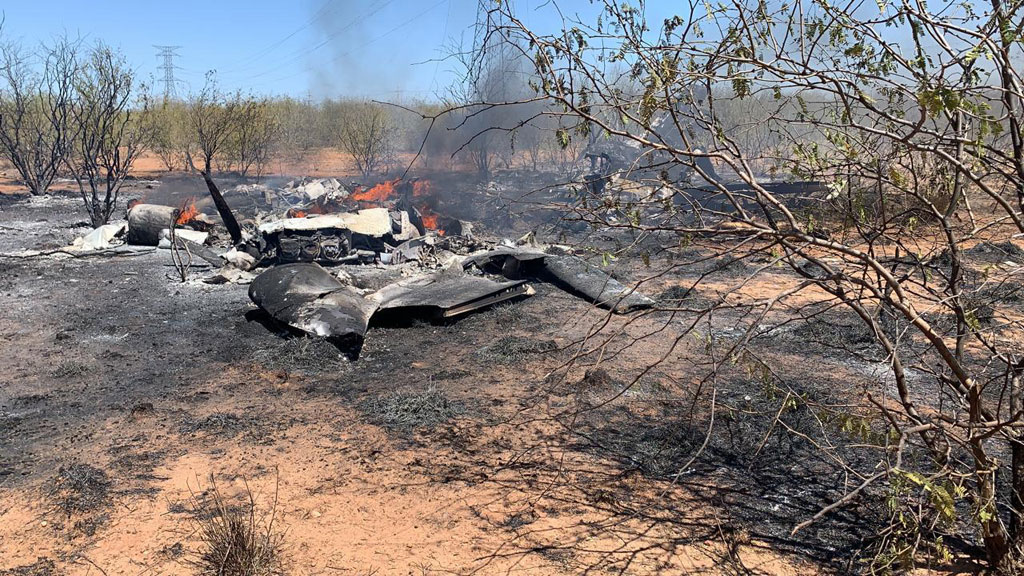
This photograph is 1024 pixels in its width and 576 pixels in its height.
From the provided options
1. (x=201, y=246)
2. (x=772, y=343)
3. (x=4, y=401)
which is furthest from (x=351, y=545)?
(x=201, y=246)

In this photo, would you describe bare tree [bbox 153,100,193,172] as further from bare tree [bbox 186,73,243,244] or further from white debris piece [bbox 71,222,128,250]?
white debris piece [bbox 71,222,128,250]

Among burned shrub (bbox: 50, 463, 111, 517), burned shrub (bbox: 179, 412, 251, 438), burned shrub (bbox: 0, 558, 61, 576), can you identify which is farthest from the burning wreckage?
burned shrub (bbox: 0, 558, 61, 576)

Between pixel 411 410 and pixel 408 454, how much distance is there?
73 centimetres

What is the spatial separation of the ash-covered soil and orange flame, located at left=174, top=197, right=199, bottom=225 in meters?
6.96

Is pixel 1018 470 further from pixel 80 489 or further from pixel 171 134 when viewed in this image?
pixel 171 134

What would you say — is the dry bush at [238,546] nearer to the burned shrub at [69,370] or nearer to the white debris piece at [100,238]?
the burned shrub at [69,370]

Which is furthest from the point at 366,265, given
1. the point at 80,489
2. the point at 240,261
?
the point at 80,489

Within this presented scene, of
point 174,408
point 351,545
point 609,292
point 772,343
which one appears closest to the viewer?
point 351,545

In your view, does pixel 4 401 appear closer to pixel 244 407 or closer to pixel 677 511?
pixel 244 407

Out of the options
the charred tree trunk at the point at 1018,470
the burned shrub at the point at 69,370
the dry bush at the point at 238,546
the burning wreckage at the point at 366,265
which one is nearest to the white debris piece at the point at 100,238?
the burning wreckage at the point at 366,265

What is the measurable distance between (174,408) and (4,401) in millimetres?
1562

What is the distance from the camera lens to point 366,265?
39.9 ft

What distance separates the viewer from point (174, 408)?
19.0 ft

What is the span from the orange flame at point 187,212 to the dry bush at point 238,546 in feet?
40.8
